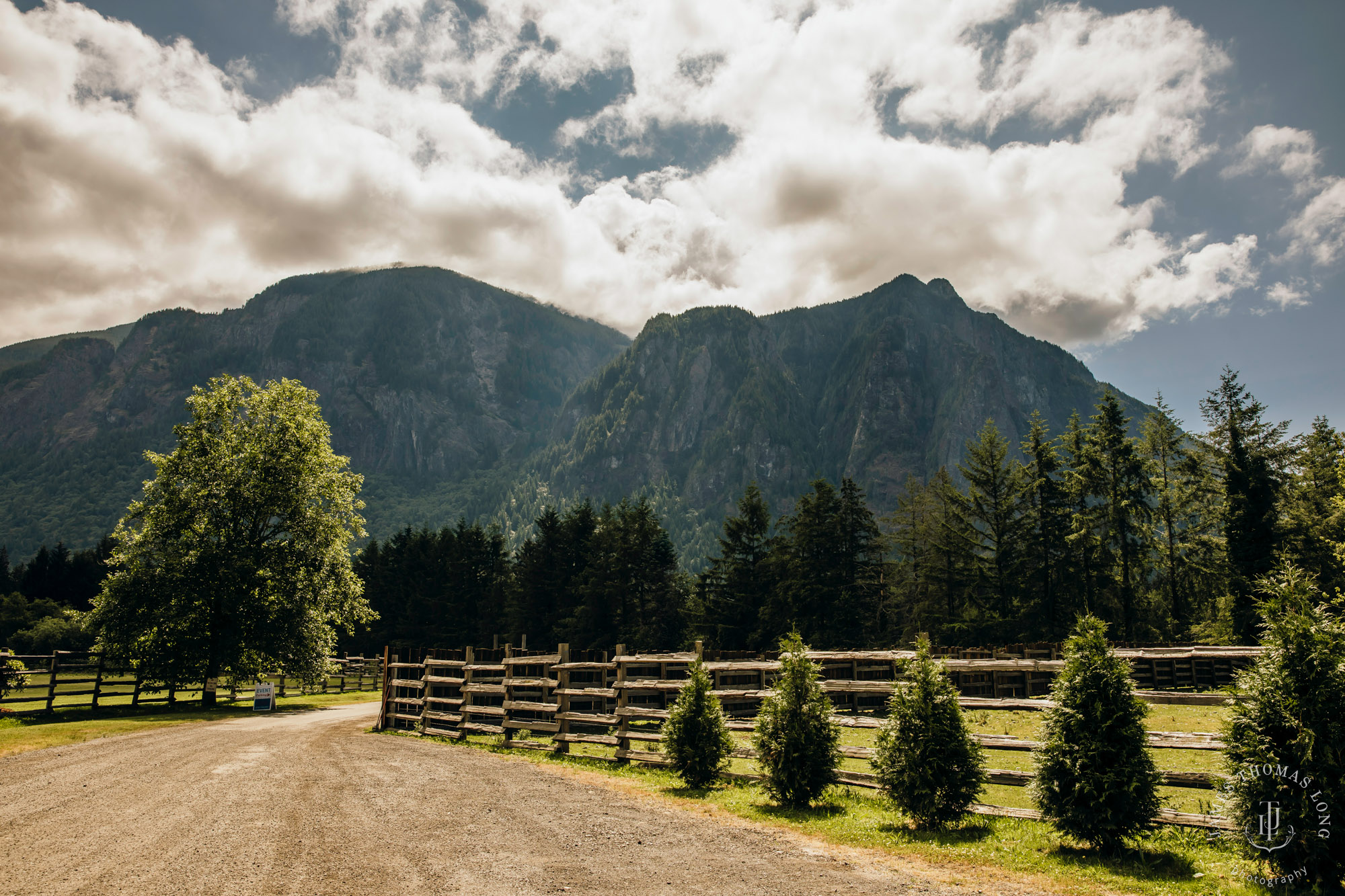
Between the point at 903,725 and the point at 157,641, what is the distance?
1404 inches

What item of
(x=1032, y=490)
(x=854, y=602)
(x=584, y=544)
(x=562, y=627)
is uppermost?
(x=1032, y=490)

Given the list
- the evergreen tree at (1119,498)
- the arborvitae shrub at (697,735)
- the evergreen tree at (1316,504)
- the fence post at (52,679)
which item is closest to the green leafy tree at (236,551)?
the fence post at (52,679)

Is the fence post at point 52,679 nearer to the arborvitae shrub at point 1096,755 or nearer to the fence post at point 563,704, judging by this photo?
the fence post at point 563,704

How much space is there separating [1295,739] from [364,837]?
443 inches

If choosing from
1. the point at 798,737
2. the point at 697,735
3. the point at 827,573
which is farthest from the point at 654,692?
the point at 827,573

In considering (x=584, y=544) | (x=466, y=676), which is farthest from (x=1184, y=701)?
(x=584, y=544)

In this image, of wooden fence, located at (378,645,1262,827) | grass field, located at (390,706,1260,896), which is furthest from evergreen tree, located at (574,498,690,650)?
grass field, located at (390,706,1260,896)

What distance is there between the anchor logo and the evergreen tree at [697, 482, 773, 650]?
44.6 meters

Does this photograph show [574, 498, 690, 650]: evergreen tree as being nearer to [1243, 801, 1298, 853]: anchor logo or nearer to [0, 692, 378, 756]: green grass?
[0, 692, 378, 756]: green grass

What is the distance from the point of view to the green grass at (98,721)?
64.4ft

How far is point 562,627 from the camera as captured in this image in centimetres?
5959

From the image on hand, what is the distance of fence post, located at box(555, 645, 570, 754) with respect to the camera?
18.0 metres

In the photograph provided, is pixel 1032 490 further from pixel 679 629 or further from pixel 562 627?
pixel 562 627

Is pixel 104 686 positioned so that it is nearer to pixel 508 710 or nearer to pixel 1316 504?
pixel 508 710
